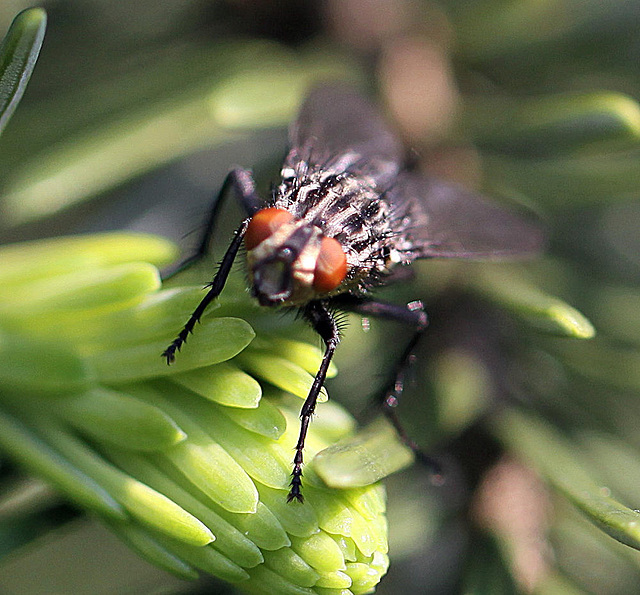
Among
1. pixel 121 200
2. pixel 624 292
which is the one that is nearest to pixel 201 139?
pixel 121 200

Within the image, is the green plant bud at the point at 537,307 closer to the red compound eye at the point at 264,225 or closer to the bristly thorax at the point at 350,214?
the bristly thorax at the point at 350,214

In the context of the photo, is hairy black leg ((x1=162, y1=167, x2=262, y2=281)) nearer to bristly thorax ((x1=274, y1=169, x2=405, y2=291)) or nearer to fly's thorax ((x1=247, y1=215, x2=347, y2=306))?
bristly thorax ((x1=274, y1=169, x2=405, y2=291))

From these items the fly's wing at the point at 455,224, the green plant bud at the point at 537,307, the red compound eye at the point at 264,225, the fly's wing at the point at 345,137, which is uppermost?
the red compound eye at the point at 264,225

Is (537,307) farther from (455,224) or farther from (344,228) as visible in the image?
(455,224)

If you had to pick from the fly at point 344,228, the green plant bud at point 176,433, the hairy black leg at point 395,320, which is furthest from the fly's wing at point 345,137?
the green plant bud at point 176,433

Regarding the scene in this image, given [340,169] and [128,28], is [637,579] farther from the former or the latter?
[128,28]

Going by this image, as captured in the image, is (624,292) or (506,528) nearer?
(506,528)
